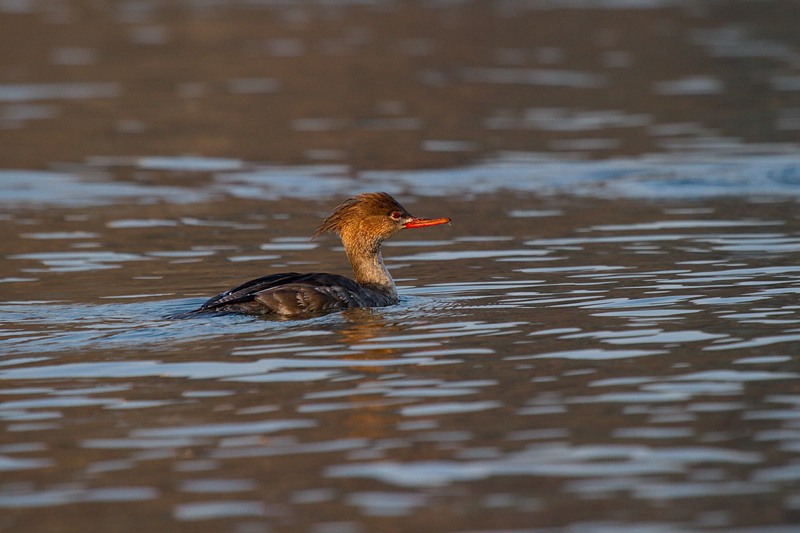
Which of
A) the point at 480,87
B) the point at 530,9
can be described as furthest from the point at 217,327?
the point at 530,9

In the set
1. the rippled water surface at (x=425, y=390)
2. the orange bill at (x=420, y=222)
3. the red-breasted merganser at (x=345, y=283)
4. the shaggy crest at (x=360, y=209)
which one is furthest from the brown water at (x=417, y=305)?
the shaggy crest at (x=360, y=209)

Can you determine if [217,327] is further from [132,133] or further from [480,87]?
[480,87]

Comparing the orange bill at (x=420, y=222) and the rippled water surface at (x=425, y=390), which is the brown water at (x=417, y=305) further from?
the orange bill at (x=420, y=222)

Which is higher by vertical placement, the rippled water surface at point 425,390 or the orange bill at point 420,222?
the orange bill at point 420,222

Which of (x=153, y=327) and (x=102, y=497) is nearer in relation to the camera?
(x=102, y=497)

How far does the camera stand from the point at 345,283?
9.81 metres

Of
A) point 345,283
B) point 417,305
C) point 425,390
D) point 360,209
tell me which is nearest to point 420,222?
point 360,209

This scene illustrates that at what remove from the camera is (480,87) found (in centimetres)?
2586

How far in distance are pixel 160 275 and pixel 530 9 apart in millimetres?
30488

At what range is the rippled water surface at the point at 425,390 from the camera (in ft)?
18.4

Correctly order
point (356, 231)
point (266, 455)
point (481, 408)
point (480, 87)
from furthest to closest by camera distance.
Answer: point (480, 87) < point (356, 231) < point (481, 408) < point (266, 455)

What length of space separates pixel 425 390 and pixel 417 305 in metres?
2.75

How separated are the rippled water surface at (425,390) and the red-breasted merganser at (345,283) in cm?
20

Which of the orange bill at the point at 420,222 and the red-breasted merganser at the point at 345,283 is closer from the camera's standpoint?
the red-breasted merganser at the point at 345,283
